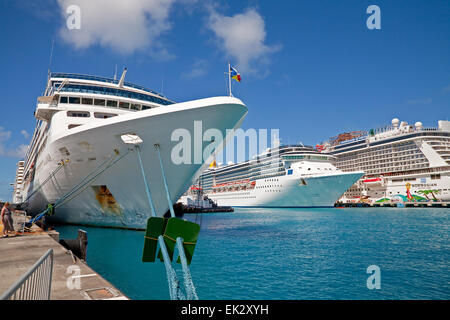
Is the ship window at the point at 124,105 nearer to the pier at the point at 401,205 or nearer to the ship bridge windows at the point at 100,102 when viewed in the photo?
the ship bridge windows at the point at 100,102

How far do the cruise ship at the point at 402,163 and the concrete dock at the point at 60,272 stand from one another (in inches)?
2408

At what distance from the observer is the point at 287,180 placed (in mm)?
49656

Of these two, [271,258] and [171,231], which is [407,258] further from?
[171,231]

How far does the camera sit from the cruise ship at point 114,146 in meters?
11.1

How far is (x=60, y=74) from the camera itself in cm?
2036

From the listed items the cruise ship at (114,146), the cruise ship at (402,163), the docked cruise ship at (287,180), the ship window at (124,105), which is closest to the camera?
the cruise ship at (114,146)

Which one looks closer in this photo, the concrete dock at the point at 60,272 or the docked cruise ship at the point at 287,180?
the concrete dock at the point at 60,272

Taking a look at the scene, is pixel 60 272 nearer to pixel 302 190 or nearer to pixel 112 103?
pixel 112 103

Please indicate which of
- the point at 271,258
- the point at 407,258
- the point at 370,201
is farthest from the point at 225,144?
the point at 370,201

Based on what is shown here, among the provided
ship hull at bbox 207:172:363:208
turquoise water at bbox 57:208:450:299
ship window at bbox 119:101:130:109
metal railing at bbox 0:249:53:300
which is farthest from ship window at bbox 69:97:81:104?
ship hull at bbox 207:172:363:208

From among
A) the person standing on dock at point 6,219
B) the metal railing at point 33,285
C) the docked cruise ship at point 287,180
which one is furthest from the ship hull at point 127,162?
the docked cruise ship at point 287,180

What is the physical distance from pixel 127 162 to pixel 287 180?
40.4 metres

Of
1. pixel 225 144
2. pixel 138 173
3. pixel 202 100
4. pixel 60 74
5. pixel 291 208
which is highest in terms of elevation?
pixel 60 74
